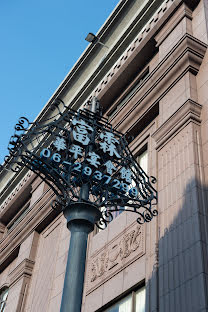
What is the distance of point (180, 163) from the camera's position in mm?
12953

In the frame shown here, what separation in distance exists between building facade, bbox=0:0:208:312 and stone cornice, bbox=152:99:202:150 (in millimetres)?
Result: 34

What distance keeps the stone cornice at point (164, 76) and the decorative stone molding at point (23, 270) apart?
7.93 m

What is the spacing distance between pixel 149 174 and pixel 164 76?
322 centimetres

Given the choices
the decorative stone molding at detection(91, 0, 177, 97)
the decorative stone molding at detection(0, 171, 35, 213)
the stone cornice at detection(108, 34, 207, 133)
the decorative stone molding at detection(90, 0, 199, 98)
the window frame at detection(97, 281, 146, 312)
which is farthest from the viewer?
the decorative stone molding at detection(0, 171, 35, 213)

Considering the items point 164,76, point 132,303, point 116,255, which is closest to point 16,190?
point 116,255

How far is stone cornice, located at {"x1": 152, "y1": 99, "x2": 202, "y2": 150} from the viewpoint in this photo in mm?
13453

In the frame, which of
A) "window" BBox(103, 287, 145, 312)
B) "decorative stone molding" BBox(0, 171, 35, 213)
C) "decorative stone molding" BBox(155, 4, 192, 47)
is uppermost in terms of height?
"decorative stone molding" BBox(0, 171, 35, 213)

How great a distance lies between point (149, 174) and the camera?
50.5 feet

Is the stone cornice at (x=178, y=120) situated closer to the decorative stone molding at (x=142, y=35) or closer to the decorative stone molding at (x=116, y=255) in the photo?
the decorative stone molding at (x=116, y=255)

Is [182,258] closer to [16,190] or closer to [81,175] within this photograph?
[81,175]

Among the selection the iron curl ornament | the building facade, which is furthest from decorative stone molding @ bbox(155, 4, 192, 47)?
the iron curl ornament

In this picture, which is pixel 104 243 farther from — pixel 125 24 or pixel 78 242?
pixel 125 24

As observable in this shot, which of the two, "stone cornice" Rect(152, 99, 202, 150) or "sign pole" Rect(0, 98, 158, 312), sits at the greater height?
"stone cornice" Rect(152, 99, 202, 150)

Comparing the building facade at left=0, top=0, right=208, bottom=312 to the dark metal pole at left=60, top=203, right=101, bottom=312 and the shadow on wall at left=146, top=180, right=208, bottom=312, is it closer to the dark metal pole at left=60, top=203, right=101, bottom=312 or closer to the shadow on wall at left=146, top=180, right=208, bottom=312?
the shadow on wall at left=146, top=180, right=208, bottom=312
